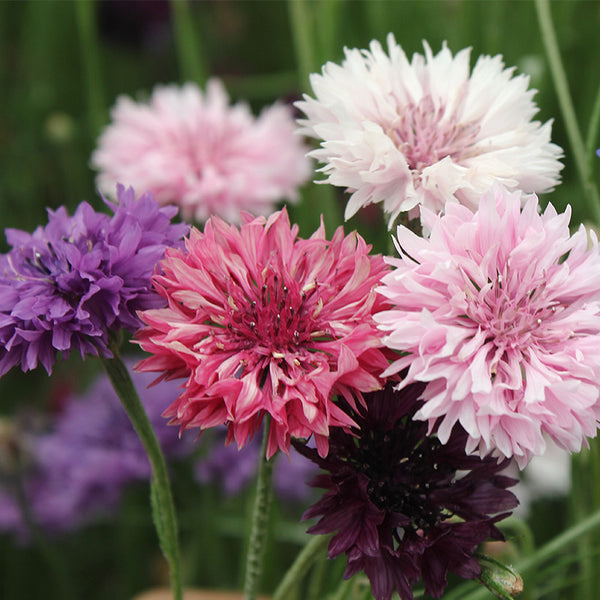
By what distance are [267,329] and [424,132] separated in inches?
4.5

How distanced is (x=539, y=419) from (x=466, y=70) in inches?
6.9

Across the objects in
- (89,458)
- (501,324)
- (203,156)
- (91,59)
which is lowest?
(89,458)

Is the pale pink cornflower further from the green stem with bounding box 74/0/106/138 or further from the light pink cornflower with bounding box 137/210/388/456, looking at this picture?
the green stem with bounding box 74/0/106/138

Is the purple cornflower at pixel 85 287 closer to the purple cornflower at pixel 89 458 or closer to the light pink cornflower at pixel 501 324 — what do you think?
the light pink cornflower at pixel 501 324

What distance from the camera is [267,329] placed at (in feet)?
0.99

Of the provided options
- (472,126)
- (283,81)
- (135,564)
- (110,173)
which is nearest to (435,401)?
(472,126)

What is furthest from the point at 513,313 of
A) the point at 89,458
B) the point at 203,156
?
the point at 89,458

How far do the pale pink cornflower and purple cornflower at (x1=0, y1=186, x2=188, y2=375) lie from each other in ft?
0.26

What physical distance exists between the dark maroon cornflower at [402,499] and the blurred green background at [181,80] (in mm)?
145

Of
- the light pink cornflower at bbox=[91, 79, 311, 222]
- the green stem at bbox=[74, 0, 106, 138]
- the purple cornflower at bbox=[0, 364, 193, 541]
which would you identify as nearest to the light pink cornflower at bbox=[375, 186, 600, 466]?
the light pink cornflower at bbox=[91, 79, 311, 222]

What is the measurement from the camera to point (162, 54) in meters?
1.08

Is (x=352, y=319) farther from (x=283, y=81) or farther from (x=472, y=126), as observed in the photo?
(x=283, y=81)

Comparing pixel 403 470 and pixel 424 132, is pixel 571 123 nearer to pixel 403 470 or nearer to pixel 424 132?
pixel 424 132

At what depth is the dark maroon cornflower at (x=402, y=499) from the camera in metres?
0.28
